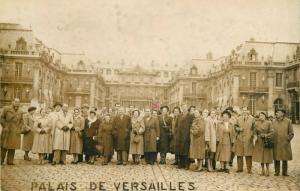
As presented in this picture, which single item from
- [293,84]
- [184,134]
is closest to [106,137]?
[184,134]

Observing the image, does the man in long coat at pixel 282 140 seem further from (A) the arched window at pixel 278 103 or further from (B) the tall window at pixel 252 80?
(B) the tall window at pixel 252 80

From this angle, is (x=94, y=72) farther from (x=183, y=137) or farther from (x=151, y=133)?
(x=183, y=137)

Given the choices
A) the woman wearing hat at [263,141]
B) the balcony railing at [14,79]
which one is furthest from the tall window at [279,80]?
the balcony railing at [14,79]

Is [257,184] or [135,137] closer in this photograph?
[257,184]

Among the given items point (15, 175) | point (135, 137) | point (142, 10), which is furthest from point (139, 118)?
point (15, 175)

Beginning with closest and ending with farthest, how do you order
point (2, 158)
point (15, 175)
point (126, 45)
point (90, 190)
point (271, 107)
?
point (90, 190)
point (15, 175)
point (2, 158)
point (126, 45)
point (271, 107)

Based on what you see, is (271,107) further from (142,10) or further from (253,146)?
(142,10)

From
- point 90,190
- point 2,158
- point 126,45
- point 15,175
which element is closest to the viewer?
point 90,190

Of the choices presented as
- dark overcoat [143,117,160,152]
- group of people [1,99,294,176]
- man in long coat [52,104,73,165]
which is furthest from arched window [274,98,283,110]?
man in long coat [52,104,73,165]
